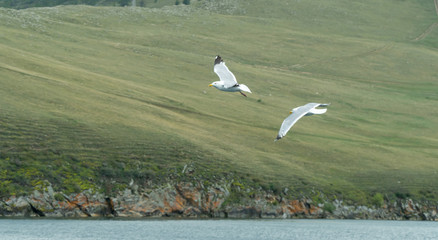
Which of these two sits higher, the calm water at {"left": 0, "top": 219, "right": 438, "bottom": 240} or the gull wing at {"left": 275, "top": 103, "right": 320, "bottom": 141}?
the gull wing at {"left": 275, "top": 103, "right": 320, "bottom": 141}

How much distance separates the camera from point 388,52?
461 ft

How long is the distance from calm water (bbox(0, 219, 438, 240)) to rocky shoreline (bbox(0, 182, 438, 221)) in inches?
83.9

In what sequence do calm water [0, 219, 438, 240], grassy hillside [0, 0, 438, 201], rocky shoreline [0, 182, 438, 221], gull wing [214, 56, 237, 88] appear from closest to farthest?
gull wing [214, 56, 237, 88] < calm water [0, 219, 438, 240] < rocky shoreline [0, 182, 438, 221] < grassy hillside [0, 0, 438, 201]

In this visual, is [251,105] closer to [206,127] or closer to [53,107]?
[206,127]

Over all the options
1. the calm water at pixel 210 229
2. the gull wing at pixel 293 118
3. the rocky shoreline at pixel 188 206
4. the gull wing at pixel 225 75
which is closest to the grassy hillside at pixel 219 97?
the rocky shoreline at pixel 188 206

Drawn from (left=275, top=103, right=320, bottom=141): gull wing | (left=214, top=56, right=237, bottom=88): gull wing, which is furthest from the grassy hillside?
(left=275, top=103, right=320, bottom=141): gull wing

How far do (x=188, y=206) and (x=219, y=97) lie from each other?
37797mm

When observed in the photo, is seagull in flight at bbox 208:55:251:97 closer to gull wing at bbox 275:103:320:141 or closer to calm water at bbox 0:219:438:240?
gull wing at bbox 275:103:320:141

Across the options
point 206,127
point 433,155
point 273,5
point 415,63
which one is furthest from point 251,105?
point 273,5

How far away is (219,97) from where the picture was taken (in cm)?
9294

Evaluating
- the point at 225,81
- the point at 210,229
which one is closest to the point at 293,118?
the point at 225,81

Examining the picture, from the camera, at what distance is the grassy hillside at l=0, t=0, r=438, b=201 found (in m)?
60.7

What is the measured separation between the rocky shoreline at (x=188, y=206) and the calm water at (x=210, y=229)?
2132mm

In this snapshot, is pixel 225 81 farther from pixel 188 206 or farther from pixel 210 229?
pixel 188 206
